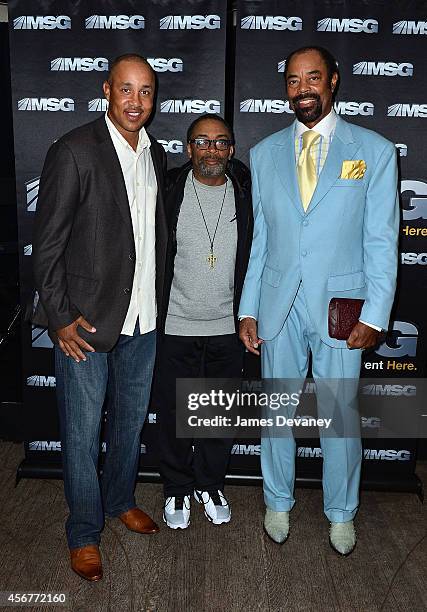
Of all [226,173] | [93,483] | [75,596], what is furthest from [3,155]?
[75,596]

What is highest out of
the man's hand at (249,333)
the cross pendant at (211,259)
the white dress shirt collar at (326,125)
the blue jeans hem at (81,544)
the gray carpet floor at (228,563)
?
the white dress shirt collar at (326,125)

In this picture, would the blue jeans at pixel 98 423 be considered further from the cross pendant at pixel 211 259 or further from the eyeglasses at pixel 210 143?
the eyeglasses at pixel 210 143

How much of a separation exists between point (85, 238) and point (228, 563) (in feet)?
5.11

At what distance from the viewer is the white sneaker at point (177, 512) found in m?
3.10

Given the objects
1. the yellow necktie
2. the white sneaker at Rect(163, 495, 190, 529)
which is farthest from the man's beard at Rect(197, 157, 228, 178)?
the white sneaker at Rect(163, 495, 190, 529)

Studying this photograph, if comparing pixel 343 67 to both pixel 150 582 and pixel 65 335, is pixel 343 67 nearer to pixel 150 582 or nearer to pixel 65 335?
pixel 65 335

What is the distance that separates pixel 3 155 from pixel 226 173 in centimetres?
308

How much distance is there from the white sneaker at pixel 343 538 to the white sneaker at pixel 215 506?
525mm

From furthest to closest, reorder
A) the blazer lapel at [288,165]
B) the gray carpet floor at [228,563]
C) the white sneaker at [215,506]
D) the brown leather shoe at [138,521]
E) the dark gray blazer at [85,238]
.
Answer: the white sneaker at [215,506], the brown leather shoe at [138,521], the blazer lapel at [288,165], the gray carpet floor at [228,563], the dark gray blazer at [85,238]

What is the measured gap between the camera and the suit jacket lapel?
2.52m

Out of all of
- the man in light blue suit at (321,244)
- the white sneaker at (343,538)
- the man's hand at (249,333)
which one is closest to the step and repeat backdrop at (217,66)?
the man in light blue suit at (321,244)

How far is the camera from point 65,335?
2.53 meters

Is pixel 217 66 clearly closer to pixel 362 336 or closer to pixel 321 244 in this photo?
pixel 321 244

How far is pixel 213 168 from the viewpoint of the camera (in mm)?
2797
